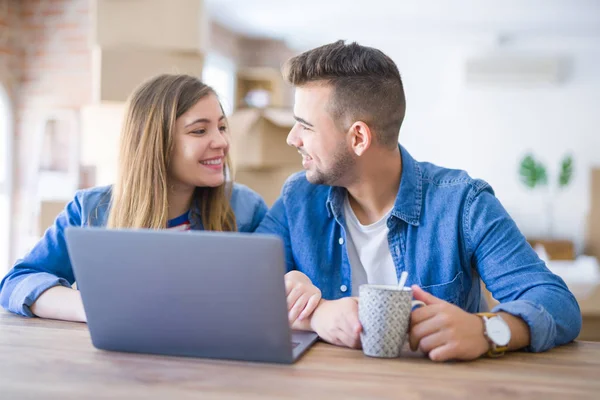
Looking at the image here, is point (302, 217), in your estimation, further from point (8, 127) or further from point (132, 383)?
point (8, 127)

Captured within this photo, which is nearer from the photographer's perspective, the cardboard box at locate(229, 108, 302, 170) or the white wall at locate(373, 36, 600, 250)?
the cardboard box at locate(229, 108, 302, 170)

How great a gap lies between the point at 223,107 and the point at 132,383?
1.10 meters

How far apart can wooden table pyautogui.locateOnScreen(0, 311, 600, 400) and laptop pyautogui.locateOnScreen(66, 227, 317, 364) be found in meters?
0.02

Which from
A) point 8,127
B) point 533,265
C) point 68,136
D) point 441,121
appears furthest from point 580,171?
point 533,265

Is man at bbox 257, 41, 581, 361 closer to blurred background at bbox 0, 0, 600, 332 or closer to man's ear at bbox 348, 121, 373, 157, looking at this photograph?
man's ear at bbox 348, 121, 373, 157

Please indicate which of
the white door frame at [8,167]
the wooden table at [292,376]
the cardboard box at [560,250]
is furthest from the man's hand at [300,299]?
the cardboard box at [560,250]

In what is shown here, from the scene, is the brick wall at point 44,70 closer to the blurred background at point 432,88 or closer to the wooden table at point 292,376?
the blurred background at point 432,88

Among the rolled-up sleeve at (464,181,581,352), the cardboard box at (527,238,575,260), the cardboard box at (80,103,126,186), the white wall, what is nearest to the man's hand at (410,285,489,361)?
the rolled-up sleeve at (464,181,581,352)

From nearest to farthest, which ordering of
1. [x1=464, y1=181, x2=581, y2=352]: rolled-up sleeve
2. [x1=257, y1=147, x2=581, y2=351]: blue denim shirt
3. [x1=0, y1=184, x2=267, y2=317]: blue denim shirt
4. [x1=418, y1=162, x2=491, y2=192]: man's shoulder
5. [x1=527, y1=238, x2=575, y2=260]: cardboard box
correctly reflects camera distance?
1. [x1=464, y1=181, x2=581, y2=352]: rolled-up sleeve
2. [x1=257, y1=147, x2=581, y2=351]: blue denim shirt
3. [x1=0, y1=184, x2=267, y2=317]: blue denim shirt
4. [x1=418, y1=162, x2=491, y2=192]: man's shoulder
5. [x1=527, y1=238, x2=575, y2=260]: cardboard box

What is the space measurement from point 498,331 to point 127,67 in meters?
1.87

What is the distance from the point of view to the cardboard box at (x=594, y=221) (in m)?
5.47

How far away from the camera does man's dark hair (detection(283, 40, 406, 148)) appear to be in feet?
5.02

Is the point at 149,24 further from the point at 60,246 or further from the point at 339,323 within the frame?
the point at 339,323

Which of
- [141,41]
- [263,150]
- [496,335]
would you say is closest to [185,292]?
[496,335]
